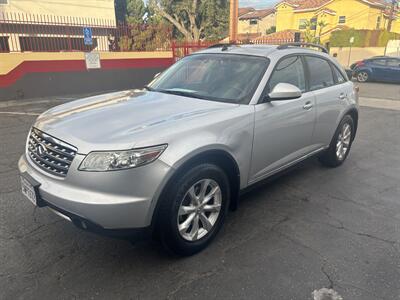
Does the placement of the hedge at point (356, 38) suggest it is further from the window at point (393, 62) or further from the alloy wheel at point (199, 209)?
the alloy wheel at point (199, 209)

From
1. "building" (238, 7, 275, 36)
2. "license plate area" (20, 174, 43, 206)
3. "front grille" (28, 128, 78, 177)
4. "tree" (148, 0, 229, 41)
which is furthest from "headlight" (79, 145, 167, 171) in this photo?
"building" (238, 7, 275, 36)

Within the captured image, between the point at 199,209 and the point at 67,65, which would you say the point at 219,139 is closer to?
the point at 199,209

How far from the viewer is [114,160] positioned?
90.2 inches

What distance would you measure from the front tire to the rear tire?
239 centimetres

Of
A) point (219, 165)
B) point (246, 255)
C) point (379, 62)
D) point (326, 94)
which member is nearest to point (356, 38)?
point (379, 62)

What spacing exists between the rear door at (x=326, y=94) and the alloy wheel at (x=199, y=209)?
186 centimetres

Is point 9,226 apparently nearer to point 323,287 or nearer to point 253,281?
point 253,281

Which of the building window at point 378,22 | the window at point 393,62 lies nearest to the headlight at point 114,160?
the window at point 393,62

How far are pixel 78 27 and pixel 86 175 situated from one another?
40.0 ft

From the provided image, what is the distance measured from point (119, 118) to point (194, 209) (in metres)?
0.97

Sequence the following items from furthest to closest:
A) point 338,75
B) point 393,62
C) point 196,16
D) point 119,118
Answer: point 196,16 → point 393,62 → point 338,75 → point 119,118

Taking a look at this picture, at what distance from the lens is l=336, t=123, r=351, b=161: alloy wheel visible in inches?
193

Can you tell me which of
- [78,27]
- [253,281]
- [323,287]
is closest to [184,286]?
[253,281]

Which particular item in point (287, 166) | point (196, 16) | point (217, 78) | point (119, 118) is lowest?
point (287, 166)
